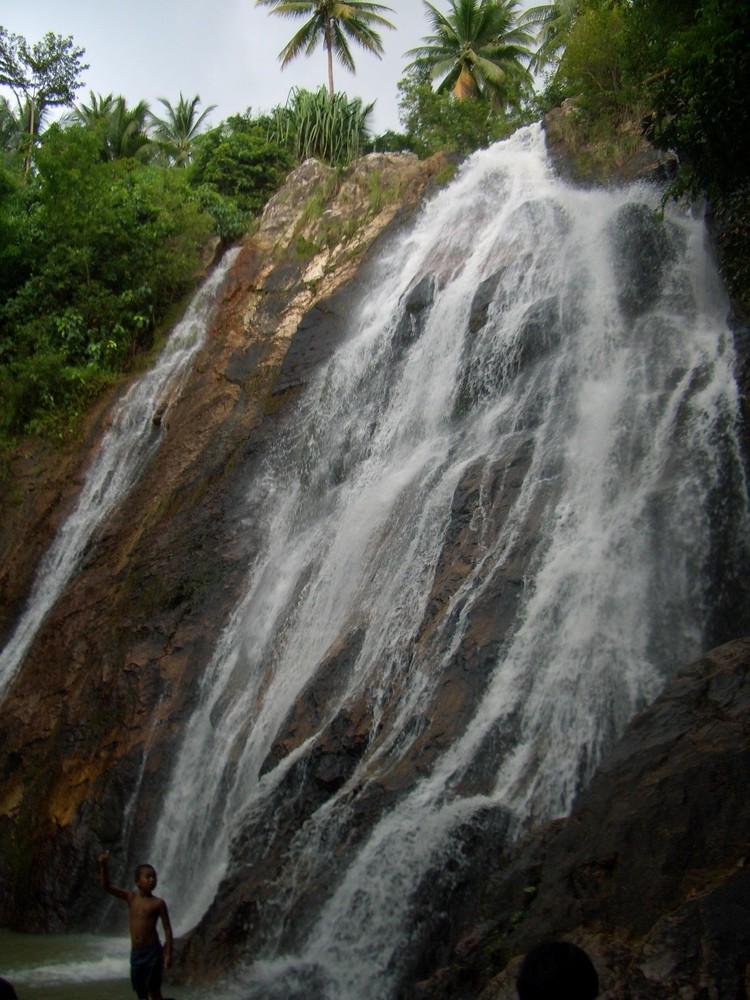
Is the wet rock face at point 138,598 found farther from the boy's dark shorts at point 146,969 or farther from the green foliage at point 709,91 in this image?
the green foliage at point 709,91

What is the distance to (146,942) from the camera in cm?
605

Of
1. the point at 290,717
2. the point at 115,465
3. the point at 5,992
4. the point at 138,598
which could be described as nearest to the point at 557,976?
the point at 5,992

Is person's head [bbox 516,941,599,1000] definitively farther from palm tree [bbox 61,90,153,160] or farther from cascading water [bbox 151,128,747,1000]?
palm tree [bbox 61,90,153,160]

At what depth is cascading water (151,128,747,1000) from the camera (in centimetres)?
751

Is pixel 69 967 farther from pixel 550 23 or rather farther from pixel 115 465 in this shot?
pixel 550 23

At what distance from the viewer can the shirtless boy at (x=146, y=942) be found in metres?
5.96

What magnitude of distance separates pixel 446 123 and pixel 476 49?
8.97m

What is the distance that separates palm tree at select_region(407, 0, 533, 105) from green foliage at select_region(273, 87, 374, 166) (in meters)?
7.12

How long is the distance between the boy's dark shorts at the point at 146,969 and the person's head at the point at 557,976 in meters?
4.49

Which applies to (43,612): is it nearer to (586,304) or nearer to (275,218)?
(586,304)

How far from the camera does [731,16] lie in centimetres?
723

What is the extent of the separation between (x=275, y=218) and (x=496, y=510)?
46.2 feet

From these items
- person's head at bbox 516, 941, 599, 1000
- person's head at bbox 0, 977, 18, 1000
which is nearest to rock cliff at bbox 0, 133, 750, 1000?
person's head at bbox 516, 941, 599, 1000

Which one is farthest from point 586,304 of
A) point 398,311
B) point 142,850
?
point 142,850
